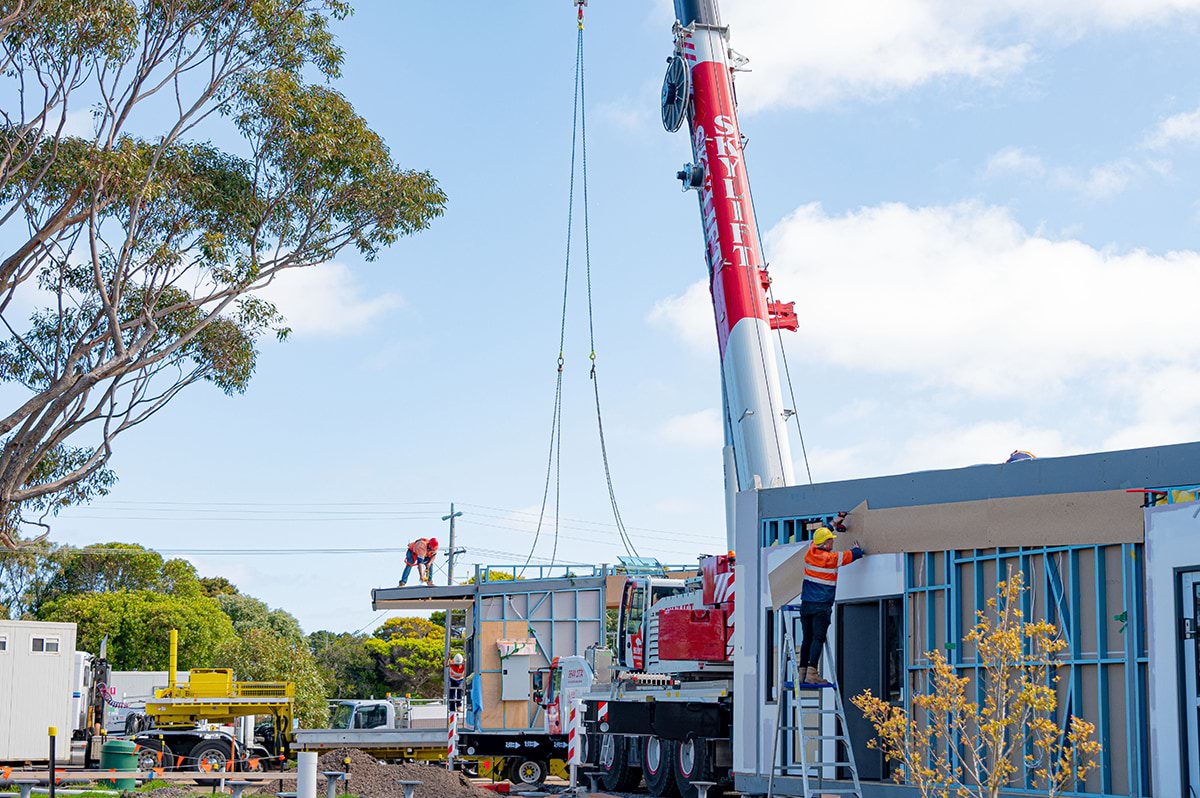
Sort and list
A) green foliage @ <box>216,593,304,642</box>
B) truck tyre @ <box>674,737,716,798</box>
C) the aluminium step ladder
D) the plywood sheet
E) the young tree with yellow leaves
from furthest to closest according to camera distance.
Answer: green foliage @ <box>216,593,304,642</box>, truck tyre @ <box>674,737,716,798</box>, the aluminium step ladder, the plywood sheet, the young tree with yellow leaves

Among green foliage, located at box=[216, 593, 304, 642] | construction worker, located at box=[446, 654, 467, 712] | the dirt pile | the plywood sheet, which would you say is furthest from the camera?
green foliage, located at box=[216, 593, 304, 642]

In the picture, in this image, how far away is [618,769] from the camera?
23125mm

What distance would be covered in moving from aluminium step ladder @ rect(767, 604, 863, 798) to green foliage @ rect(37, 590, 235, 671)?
154 ft

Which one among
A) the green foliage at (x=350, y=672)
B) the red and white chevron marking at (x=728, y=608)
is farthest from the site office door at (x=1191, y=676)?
the green foliage at (x=350, y=672)

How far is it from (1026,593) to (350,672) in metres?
55.3

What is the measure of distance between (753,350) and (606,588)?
46.4 feet

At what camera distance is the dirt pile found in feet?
66.5

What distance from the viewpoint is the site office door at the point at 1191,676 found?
1192cm

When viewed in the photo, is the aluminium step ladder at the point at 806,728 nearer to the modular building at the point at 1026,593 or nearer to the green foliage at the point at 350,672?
the modular building at the point at 1026,593

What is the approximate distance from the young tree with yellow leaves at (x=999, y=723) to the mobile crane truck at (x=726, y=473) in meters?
5.07

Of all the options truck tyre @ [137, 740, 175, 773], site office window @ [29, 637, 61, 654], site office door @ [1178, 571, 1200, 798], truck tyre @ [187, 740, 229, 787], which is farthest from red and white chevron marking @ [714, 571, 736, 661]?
site office window @ [29, 637, 61, 654]

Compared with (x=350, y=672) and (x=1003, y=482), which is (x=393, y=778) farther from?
(x=350, y=672)

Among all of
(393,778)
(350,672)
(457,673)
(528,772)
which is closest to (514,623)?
(457,673)

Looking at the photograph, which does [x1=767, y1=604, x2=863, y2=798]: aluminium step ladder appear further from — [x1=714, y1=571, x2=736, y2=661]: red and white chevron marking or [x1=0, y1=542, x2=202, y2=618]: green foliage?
[x1=0, y1=542, x2=202, y2=618]: green foliage
